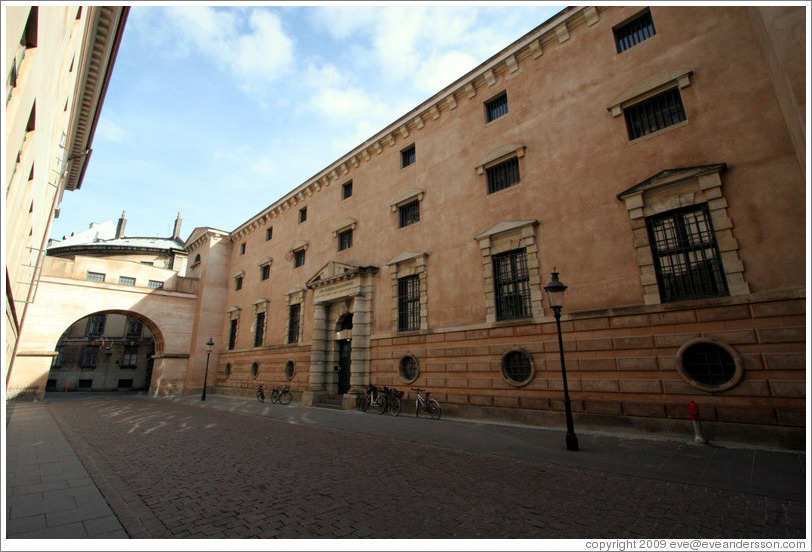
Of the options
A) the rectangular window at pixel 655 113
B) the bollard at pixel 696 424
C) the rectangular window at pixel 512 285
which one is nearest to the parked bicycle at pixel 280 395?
the rectangular window at pixel 512 285

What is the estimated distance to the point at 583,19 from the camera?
41.3 ft

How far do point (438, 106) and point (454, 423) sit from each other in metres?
13.5

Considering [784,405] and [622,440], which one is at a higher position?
[784,405]

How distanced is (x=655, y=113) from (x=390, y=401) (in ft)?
44.3

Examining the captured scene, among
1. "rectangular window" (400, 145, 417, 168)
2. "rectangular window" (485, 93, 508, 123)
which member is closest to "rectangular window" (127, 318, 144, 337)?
"rectangular window" (400, 145, 417, 168)

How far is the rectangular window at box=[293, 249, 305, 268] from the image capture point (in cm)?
2392

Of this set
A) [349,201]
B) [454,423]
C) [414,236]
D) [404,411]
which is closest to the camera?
[454,423]

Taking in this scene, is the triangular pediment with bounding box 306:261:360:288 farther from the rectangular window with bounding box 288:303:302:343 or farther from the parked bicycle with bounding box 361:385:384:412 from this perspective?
the parked bicycle with bounding box 361:385:384:412

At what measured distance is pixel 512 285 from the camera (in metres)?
12.9

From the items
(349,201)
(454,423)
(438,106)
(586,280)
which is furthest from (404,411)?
(438,106)

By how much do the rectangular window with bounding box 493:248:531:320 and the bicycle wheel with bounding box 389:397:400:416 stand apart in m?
5.44

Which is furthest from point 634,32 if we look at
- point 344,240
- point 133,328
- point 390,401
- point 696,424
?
point 133,328

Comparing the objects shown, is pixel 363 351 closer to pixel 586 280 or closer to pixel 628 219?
pixel 586 280

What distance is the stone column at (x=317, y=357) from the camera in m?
19.2
